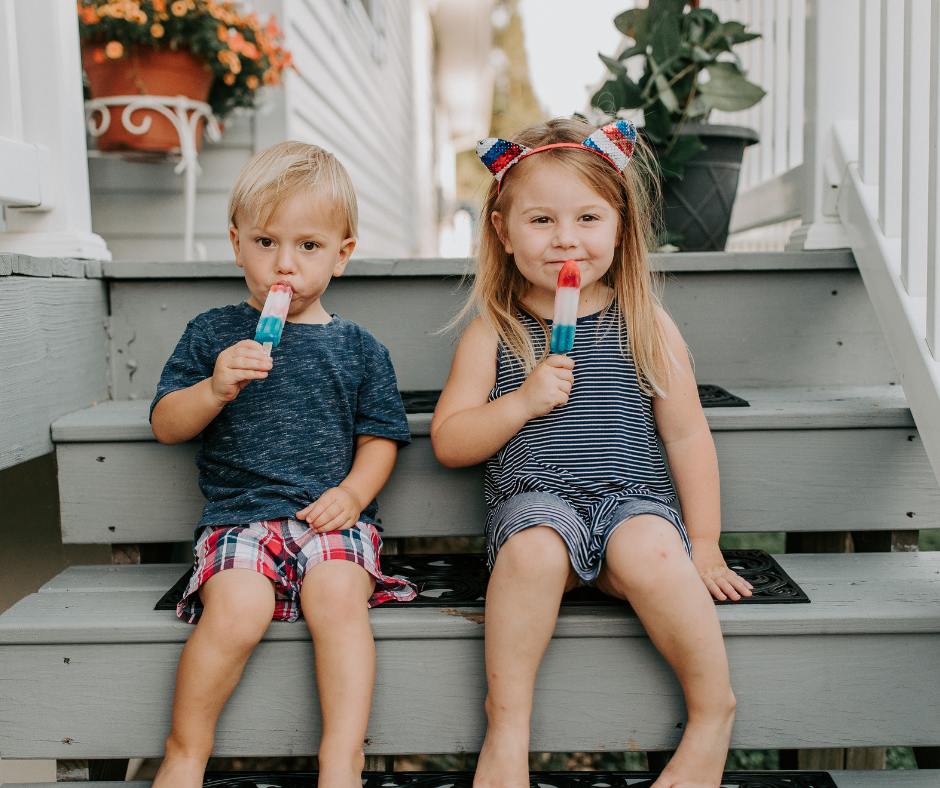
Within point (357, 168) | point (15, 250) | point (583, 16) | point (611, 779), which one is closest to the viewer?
point (611, 779)

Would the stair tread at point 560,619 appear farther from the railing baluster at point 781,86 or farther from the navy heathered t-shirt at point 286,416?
the railing baluster at point 781,86

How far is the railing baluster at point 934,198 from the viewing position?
1.48 m

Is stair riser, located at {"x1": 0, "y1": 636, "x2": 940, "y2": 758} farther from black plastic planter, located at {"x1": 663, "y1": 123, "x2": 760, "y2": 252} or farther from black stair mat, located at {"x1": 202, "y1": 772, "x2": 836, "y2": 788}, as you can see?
black plastic planter, located at {"x1": 663, "y1": 123, "x2": 760, "y2": 252}

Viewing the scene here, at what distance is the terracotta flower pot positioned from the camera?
2.74m

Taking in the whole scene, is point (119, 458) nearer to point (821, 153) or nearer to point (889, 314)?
point (889, 314)

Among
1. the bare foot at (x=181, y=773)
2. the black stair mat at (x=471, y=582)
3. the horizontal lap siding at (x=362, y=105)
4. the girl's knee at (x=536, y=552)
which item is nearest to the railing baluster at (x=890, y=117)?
the black stair mat at (x=471, y=582)

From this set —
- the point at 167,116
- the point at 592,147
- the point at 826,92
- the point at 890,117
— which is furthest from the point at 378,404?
the point at 167,116

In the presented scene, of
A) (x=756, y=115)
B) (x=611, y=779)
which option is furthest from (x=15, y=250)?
(x=756, y=115)

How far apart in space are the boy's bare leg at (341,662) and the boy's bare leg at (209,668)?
0.10 meters

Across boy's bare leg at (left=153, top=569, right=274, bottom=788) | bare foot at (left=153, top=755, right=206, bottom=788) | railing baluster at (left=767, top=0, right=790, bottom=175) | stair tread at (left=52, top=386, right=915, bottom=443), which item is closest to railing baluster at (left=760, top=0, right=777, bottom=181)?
railing baluster at (left=767, top=0, right=790, bottom=175)

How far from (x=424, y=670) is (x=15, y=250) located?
1.48 meters

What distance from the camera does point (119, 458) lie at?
1.73 m

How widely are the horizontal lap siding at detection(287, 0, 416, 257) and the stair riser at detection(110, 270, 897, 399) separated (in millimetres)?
1551

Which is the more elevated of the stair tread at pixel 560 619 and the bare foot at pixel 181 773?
the stair tread at pixel 560 619
